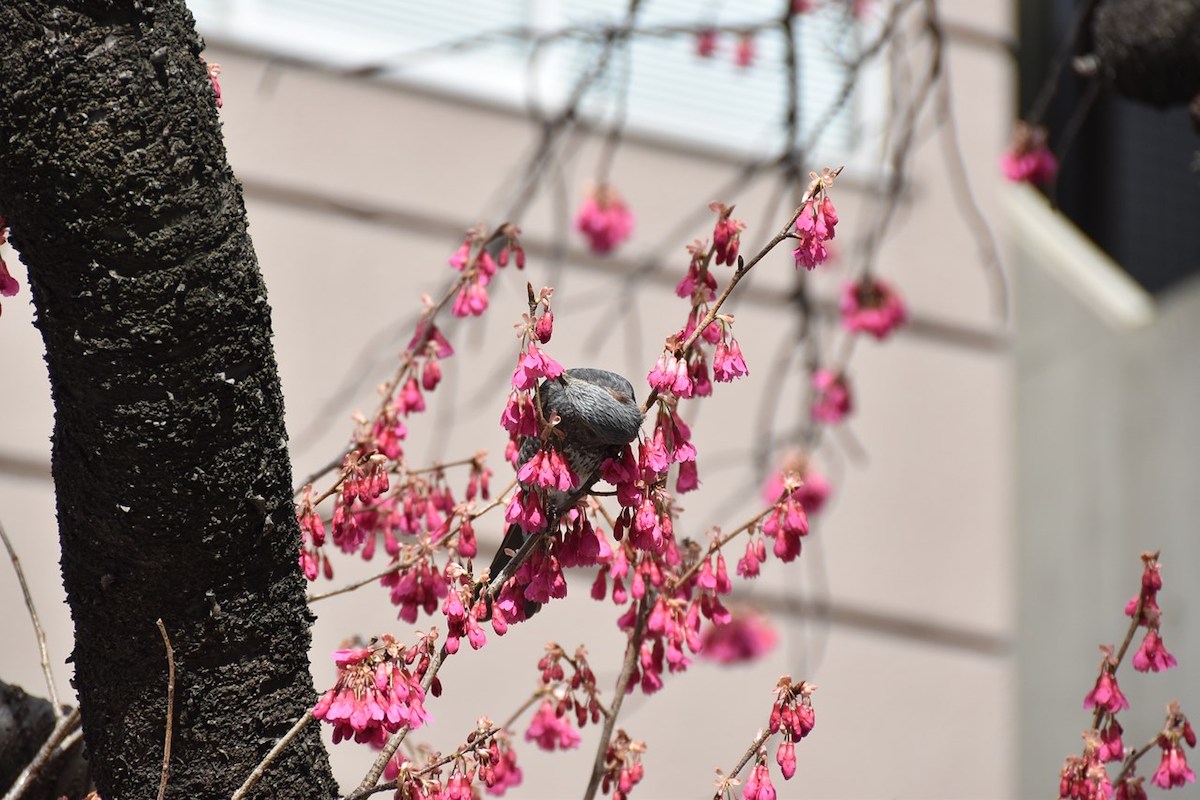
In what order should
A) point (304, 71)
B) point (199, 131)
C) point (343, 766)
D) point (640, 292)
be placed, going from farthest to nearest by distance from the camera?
point (640, 292), point (304, 71), point (343, 766), point (199, 131)

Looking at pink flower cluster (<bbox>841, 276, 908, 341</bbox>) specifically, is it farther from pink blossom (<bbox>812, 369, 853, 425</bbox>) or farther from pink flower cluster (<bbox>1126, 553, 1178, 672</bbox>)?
pink flower cluster (<bbox>1126, 553, 1178, 672</bbox>)

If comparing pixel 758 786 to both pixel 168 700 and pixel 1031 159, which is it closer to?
pixel 168 700

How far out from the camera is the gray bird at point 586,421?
1578 mm

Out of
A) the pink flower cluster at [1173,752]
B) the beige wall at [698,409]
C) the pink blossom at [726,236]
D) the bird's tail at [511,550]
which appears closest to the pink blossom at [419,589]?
the bird's tail at [511,550]

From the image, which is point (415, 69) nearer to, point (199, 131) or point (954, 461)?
point (954, 461)

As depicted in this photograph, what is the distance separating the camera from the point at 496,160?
447 centimetres

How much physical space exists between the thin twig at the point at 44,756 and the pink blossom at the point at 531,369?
0.69 meters

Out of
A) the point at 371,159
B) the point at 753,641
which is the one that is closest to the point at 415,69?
the point at 371,159

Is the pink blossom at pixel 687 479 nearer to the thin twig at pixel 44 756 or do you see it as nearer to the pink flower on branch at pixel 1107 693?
the pink flower on branch at pixel 1107 693

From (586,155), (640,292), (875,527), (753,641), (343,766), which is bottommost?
(343,766)

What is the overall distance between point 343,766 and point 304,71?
5.84 ft

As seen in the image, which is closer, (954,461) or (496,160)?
(496,160)

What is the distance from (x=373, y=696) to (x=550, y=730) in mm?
518

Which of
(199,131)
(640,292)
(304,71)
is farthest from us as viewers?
(640,292)
